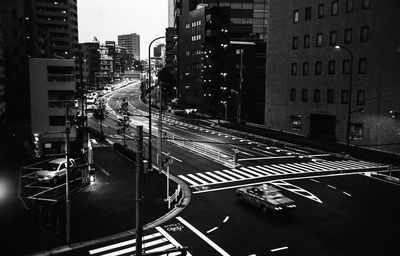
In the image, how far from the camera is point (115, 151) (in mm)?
45312

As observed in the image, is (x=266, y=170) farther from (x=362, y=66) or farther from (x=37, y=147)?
(x=37, y=147)

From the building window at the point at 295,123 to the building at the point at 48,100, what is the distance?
107 feet

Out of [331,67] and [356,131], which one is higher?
[331,67]

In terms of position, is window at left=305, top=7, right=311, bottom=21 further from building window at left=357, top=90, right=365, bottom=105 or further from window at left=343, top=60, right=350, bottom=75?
building window at left=357, top=90, right=365, bottom=105

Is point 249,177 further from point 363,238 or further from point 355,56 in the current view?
point 355,56

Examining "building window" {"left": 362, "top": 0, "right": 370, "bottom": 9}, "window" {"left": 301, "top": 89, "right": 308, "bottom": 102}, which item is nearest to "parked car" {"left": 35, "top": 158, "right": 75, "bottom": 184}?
"window" {"left": 301, "top": 89, "right": 308, "bottom": 102}

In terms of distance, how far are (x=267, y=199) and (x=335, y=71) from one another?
107 ft

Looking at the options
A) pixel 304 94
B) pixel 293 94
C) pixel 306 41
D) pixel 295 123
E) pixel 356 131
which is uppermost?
pixel 306 41

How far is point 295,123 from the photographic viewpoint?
2264 inches

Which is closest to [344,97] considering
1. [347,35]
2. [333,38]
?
[347,35]

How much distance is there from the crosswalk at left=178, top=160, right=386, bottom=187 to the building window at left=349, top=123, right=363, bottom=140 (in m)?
8.21

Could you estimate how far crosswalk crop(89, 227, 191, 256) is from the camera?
57.8 feet

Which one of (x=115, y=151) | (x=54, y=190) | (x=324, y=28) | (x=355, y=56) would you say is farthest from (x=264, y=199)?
(x=324, y=28)

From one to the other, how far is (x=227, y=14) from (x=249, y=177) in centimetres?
6715
